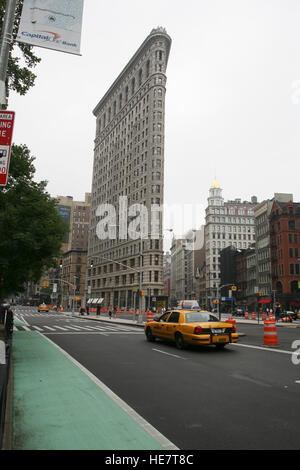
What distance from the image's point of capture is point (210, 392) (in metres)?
7.05

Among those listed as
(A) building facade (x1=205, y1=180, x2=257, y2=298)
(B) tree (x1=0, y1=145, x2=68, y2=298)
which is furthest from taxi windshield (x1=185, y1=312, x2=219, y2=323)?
(A) building facade (x1=205, y1=180, x2=257, y2=298)

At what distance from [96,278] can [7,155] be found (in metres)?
94.0

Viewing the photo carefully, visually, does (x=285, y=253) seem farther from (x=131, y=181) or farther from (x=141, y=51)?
(x=141, y=51)

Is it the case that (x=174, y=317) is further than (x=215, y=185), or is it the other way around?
(x=215, y=185)

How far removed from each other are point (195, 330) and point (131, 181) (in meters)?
71.9

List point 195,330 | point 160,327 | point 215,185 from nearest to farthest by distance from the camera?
point 195,330 → point 160,327 → point 215,185

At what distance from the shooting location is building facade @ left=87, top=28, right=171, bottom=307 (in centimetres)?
7212

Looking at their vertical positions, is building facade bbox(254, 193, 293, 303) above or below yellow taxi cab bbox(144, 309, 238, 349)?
above

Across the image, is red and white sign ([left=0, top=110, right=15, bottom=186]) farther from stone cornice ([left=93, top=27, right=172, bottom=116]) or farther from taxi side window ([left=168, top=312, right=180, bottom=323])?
stone cornice ([left=93, top=27, right=172, bottom=116])

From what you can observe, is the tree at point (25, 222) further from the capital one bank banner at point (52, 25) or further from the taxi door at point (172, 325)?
the taxi door at point (172, 325)

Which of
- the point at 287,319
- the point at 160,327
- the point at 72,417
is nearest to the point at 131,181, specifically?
the point at 287,319

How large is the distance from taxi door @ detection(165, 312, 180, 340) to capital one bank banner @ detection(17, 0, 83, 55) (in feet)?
34.4

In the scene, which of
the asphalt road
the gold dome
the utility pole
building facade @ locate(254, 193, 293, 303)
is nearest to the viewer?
the asphalt road

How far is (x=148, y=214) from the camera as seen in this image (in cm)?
7206
